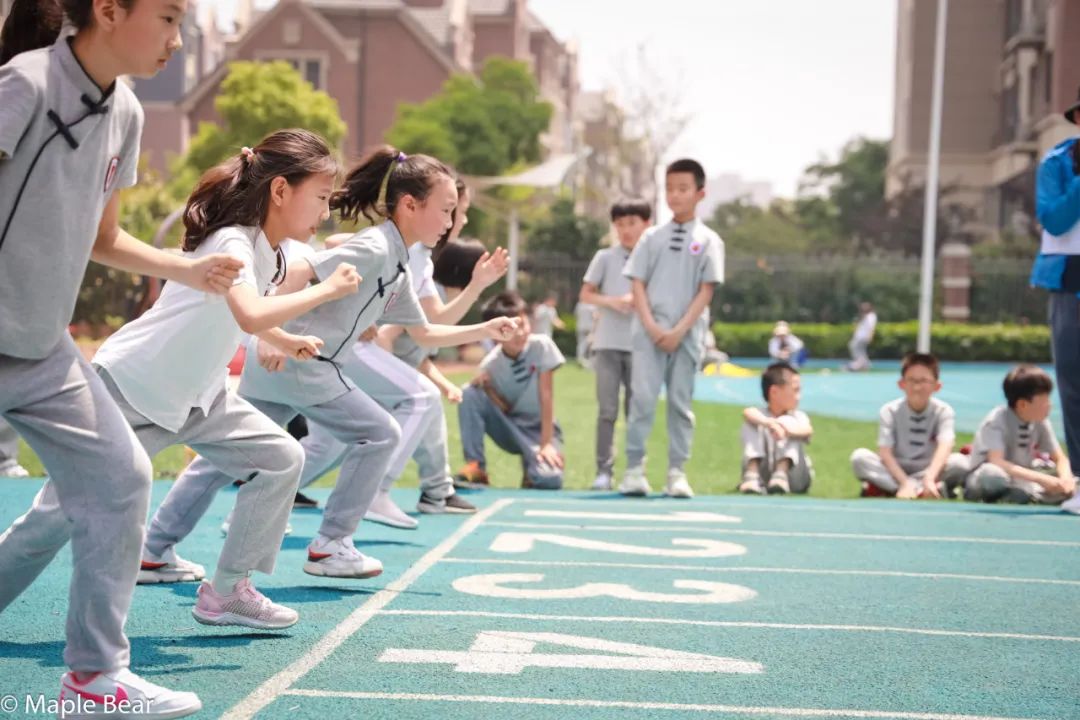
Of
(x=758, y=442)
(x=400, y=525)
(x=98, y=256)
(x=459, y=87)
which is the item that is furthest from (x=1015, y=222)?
(x=98, y=256)

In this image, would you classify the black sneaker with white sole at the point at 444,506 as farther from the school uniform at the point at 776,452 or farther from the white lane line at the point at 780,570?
the school uniform at the point at 776,452

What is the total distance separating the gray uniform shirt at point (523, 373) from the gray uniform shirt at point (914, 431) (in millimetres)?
2434

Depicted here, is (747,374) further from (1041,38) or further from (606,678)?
(1041,38)

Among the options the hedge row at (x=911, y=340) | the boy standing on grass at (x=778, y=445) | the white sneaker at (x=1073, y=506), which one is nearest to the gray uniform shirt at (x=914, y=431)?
the boy standing on grass at (x=778, y=445)

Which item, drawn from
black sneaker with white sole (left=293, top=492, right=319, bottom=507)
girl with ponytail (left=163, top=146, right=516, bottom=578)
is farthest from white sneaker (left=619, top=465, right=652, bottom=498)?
girl with ponytail (left=163, top=146, right=516, bottom=578)

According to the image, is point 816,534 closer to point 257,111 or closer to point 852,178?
point 257,111

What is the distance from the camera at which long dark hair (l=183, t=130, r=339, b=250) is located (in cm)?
451

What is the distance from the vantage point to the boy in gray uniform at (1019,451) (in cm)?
919

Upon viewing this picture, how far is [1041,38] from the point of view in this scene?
175 feet

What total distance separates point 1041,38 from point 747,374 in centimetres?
3020

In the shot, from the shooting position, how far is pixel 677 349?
938 cm

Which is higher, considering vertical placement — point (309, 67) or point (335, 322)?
point (309, 67)

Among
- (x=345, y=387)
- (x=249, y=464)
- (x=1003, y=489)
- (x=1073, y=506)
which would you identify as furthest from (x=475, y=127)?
(x=249, y=464)

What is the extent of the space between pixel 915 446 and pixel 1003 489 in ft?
2.30
